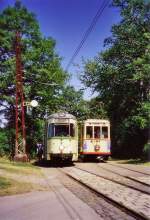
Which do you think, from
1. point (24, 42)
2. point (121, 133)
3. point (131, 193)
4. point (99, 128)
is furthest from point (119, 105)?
point (131, 193)

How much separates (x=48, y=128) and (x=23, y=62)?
17327mm

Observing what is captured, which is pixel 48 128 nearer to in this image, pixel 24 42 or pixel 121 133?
pixel 121 133

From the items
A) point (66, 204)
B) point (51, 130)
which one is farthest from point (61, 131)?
point (66, 204)

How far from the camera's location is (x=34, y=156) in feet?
140

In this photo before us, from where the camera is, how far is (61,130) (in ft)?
90.6

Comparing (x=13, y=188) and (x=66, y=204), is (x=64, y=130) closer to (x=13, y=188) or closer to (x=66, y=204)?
(x=13, y=188)

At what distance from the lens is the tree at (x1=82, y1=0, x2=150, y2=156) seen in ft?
124

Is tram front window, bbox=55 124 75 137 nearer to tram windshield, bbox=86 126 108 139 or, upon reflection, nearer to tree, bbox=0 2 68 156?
tram windshield, bbox=86 126 108 139

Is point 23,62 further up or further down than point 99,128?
further up

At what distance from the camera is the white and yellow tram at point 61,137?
27.3m

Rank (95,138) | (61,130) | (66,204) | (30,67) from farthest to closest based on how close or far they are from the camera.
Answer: (30,67) < (95,138) < (61,130) < (66,204)

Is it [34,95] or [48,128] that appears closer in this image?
[48,128]

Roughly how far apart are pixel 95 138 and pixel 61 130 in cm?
587

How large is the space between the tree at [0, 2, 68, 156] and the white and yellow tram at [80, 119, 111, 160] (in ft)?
36.5
